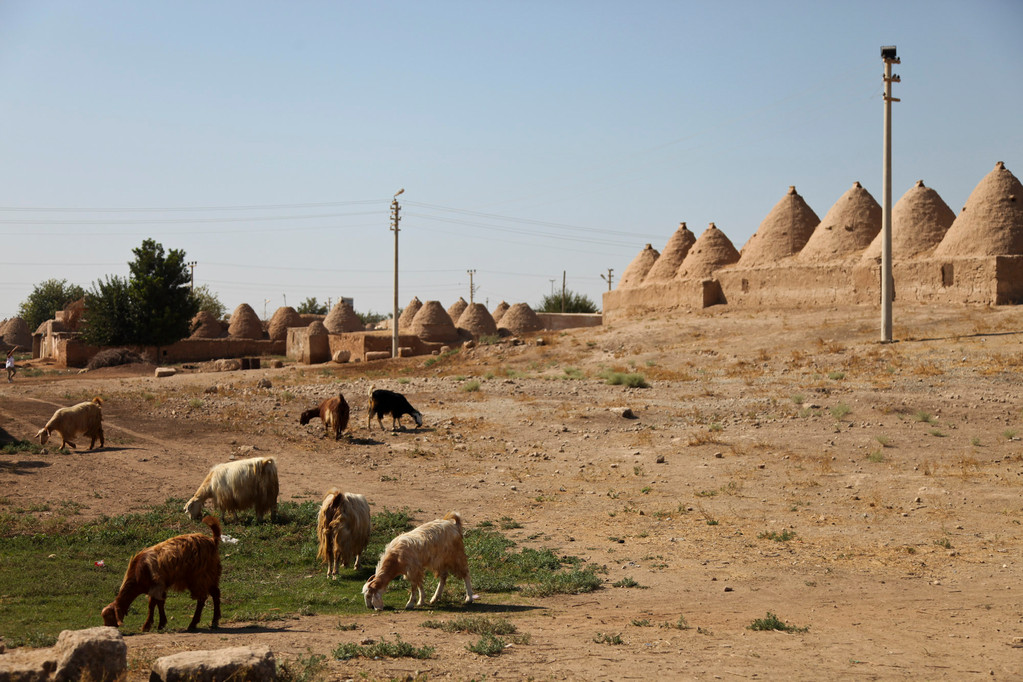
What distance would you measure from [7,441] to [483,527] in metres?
10.3

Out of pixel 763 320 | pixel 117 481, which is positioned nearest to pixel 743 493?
pixel 117 481

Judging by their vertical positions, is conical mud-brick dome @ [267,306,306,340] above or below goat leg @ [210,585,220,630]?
above

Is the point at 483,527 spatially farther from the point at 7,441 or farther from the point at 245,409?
the point at 245,409

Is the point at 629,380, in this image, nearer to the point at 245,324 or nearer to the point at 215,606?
the point at 215,606

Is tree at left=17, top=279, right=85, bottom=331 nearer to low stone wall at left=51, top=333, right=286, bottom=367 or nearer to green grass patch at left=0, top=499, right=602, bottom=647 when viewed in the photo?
low stone wall at left=51, top=333, right=286, bottom=367

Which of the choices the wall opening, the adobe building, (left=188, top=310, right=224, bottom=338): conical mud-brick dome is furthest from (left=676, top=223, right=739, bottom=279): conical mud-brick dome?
(left=188, top=310, right=224, bottom=338): conical mud-brick dome

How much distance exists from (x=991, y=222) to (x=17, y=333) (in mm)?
71120

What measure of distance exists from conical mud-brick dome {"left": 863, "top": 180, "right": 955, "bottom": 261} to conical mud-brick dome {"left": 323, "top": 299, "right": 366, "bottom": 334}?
3176 centimetres

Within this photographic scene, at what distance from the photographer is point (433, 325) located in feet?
152

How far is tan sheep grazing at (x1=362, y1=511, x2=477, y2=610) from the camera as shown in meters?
7.56

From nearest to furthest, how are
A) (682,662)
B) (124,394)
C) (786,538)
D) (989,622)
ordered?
(682,662) → (989,622) → (786,538) → (124,394)

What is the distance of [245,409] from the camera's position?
21219 mm

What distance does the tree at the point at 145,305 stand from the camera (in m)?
44.8

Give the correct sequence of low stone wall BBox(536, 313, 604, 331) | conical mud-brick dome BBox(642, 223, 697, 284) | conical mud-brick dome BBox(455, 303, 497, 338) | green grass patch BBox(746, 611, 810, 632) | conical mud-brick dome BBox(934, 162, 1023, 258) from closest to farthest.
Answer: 1. green grass patch BBox(746, 611, 810, 632)
2. conical mud-brick dome BBox(934, 162, 1023, 258)
3. conical mud-brick dome BBox(642, 223, 697, 284)
4. conical mud-brick dome BBox(455, 303, 497, 338)
5. low stone wall BBox(536, 313, 604, 331)
